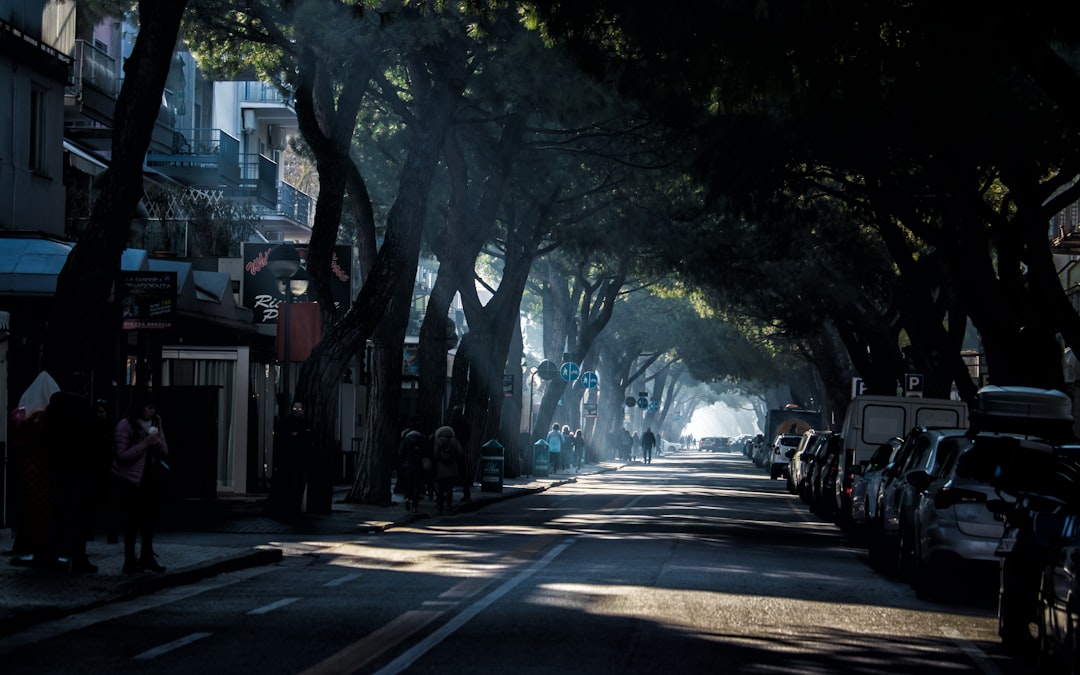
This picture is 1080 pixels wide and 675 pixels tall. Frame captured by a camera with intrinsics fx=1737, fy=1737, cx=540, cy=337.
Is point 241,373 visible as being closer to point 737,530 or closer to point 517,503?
point 517,503

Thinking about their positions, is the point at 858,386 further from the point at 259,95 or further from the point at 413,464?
the point at 413,464

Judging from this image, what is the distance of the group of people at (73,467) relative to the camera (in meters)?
15.0

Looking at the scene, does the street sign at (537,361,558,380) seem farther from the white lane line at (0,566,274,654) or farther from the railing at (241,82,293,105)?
the white lane line at (0,566,274,654)

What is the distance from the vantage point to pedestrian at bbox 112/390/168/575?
1530 cm

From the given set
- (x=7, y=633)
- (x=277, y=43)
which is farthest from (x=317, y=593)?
(x=277, y=43)

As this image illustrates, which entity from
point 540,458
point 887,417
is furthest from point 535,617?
point 540,458

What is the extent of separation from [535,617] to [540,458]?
131 ft

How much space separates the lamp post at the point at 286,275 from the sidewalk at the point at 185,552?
1873 mm

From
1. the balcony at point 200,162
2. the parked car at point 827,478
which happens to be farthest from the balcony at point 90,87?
the parked car at point 827,478

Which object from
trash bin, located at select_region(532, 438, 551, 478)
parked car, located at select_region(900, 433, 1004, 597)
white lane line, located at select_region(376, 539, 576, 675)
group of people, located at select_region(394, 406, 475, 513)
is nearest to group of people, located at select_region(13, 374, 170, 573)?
white lane line, located at select_region(376, 539, 576, 675)

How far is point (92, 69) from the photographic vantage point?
→ 3422cm

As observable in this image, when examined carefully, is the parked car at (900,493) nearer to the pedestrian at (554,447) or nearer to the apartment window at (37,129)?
the apartment window at (37,129)

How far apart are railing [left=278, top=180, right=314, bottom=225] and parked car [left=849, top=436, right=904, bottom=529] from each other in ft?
83.4

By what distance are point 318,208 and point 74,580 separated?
11816 mm
